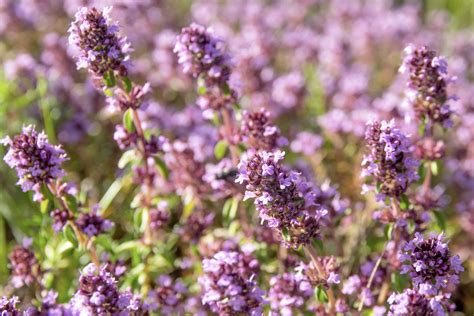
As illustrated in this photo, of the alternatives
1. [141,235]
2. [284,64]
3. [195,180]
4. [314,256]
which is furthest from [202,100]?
[284,64]

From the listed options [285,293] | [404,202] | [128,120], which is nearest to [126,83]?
[128,120]

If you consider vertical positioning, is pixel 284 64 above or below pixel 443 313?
above

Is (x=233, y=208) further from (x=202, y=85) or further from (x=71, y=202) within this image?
(x=71, y=202)

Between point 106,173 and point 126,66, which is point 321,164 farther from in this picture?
point 126,66

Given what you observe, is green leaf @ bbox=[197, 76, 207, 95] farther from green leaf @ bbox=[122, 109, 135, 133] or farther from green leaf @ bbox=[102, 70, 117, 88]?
green leaf @ bbox=[102, 70, 117, 88]

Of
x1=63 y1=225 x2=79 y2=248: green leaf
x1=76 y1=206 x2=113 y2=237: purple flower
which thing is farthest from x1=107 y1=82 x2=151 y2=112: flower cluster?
x1=63 y1=225 x2=79 y2=248: green leaf
